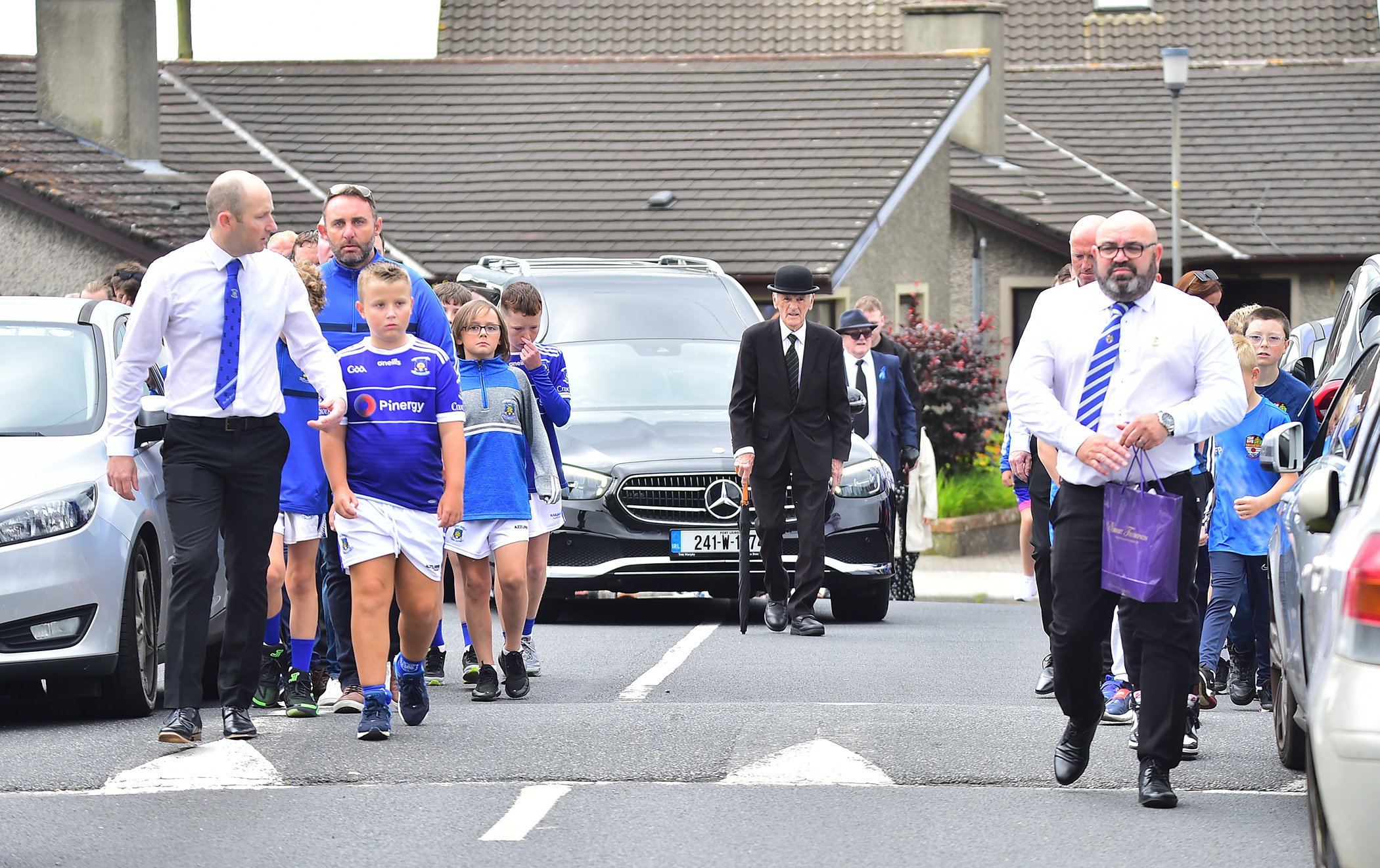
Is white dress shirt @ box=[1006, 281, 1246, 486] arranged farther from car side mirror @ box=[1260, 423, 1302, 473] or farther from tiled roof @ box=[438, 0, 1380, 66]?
tiled roof @ box=[438, 0, 1380, 66]

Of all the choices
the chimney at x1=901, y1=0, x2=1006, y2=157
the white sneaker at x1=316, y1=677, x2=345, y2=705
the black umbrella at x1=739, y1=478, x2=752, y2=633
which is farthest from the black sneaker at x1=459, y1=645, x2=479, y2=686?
the chimney at x1=901, y1=0, x2=1006, y2=157

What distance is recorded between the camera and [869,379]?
1608 cm

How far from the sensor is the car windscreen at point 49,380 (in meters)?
9.31

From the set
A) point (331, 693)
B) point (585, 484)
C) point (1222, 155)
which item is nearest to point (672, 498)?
point (585, 484)

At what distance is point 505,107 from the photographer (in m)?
30.3

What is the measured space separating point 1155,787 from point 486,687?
346 cm

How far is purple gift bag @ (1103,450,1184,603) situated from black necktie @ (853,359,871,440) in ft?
28.1

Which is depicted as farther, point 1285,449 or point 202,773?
point 1285,449

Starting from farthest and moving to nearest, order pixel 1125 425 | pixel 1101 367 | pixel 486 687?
pixel 486 687
pixel 1101 367
pixel 1125 425

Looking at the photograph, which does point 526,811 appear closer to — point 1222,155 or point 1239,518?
point 1239,518

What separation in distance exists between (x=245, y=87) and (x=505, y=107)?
3631mm

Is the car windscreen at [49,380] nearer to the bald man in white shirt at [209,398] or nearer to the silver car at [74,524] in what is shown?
the silver car at [74,524]

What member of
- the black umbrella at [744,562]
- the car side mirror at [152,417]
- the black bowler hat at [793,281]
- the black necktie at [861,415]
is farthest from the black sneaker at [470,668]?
the black necktie at [861,415]

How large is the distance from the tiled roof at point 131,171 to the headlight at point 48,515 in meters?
15.8
